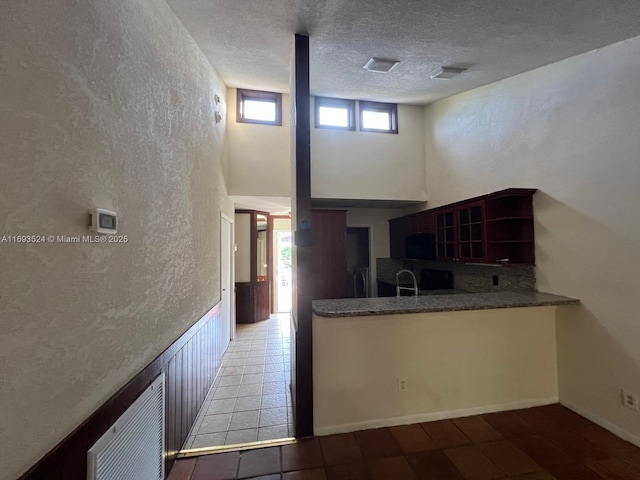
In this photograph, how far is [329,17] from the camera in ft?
6.70

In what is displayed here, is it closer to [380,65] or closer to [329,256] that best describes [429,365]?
[329,256]

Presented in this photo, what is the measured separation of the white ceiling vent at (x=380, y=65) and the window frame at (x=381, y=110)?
140 cm

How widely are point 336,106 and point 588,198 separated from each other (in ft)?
10.7

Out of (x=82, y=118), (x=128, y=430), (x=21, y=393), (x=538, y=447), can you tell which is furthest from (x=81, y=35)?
(x=538, y=447)

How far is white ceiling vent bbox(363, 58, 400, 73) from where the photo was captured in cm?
263

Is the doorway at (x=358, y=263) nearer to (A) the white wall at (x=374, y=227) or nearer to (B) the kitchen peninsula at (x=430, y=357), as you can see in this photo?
(A) the white wall at (x=374, y=227)

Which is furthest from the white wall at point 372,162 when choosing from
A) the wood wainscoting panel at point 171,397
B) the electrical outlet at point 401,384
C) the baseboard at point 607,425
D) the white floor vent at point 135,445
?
the white floor vent at point 135,445

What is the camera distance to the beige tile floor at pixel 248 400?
7.20ft

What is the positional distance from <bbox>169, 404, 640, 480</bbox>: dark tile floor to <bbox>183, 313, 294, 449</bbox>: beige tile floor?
0.64 feet

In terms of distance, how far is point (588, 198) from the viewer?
7.32ft

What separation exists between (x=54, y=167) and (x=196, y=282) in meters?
1.67

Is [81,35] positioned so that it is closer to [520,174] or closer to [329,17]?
[329,17]

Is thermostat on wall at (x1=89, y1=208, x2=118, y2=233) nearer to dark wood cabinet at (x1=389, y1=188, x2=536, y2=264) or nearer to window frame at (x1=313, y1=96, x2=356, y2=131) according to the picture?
dark wood cabinet at (x1=389, y1=188, x2=536, y2=264)

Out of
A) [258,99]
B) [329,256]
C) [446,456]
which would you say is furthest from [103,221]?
[258,99]
